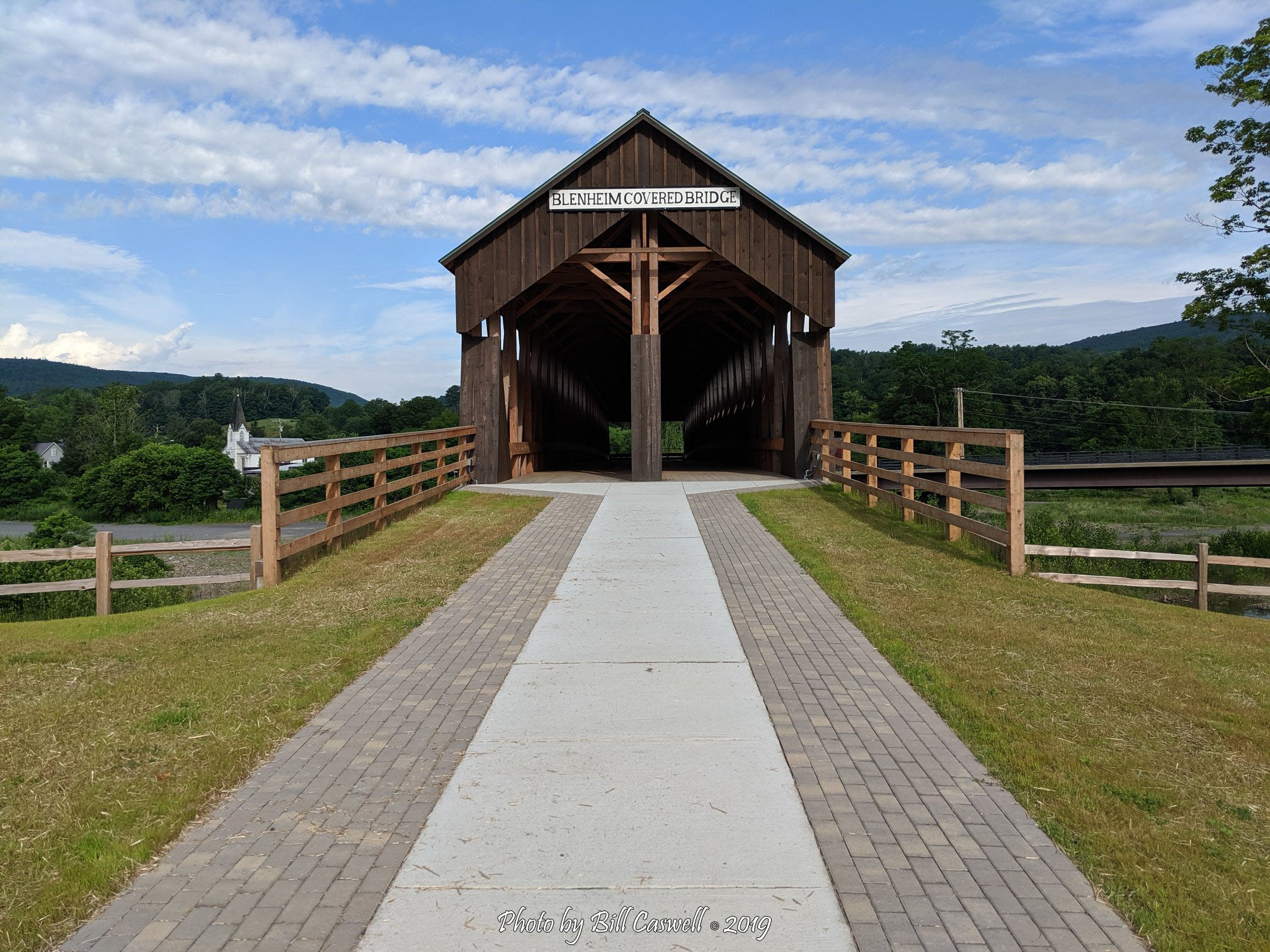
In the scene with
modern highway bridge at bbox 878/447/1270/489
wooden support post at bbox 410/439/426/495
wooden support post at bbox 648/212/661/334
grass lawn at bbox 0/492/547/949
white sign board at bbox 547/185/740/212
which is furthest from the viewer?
modern highway bridge at bbox 878/447/1270/489

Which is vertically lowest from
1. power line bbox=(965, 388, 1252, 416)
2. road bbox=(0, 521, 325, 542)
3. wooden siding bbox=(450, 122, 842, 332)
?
road bbox=(0, 521, 325, 542)

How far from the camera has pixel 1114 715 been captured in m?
4.71

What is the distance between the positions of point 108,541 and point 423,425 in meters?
73.5

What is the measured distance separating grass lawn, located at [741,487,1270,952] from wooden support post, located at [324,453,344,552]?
477 centimetres

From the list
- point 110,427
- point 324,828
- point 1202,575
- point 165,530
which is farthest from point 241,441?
point 324,828

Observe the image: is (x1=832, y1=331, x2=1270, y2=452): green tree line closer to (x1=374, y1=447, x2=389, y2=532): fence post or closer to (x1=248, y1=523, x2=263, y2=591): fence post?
(x1=374, y1=447, x2=389, y2=532): fence post

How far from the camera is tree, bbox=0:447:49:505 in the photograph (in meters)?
76.8

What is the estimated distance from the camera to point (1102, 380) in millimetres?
83750

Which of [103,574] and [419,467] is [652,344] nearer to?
[419,467]

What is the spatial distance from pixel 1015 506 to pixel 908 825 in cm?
584

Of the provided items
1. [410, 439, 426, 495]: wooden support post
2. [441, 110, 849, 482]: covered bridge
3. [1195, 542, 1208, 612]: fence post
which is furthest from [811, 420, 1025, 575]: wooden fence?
[410, 439, 426, 495]: wooden support post

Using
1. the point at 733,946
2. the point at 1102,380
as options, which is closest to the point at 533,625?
the point at 733,946

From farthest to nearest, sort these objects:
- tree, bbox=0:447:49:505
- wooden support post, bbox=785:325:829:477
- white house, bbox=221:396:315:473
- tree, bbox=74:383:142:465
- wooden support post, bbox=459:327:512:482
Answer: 1. white house, bbox=221:396:315:473
2. tree, bbox=74:383:142:465
3. tree, bbox=0:447:49:505
4. wooden support post, bbox=785:325:829:477
5. wooden support post, bbox=459:327:512:482

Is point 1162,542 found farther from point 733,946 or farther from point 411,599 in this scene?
point 733,946
